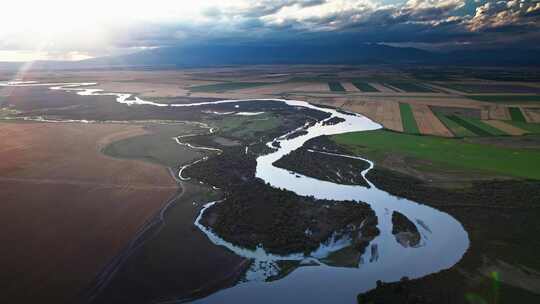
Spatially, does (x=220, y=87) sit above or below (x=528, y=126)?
below

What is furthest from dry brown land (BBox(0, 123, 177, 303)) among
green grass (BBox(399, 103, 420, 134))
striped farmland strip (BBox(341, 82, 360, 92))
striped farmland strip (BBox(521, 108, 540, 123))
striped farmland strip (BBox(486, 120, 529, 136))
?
striped farmland strip (BBox(341, 82, 360, 92))

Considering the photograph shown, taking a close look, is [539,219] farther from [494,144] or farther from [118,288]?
[118,288]

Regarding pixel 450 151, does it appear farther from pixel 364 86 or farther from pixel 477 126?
pixel 364 86

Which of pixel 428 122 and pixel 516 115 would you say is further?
pixel 516 115

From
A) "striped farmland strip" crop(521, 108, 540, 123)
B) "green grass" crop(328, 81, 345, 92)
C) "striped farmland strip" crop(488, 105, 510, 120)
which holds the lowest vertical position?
"green grass" crop(328, 81, 345, 92)

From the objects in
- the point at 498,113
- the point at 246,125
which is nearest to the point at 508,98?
the point at 498,113

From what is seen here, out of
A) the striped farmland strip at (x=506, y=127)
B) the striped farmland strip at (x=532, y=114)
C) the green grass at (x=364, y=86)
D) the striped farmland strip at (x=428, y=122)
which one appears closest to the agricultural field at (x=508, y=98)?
the striped farmland strip at (x=532, y=114)

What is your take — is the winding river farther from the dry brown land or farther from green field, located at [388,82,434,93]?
green field, located at [388,82,434,93]
